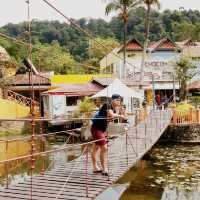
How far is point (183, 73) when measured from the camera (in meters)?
31.3

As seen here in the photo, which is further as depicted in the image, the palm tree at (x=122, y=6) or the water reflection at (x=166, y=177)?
the palm tree at (x=122, y=6)

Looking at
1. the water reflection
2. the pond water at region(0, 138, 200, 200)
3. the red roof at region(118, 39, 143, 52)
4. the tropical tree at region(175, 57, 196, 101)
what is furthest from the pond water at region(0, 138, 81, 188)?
the red roof at region(118, 39, 143, 52)

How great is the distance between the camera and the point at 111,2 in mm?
32094

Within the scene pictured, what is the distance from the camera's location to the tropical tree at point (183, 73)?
3094 centimetres

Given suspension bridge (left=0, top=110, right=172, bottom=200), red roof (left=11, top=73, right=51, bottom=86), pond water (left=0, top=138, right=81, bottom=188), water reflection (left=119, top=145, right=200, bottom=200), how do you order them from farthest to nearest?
red roof (left=11, top=73, right=51, bottom=86)
pond water (left=0, top=138, right=81, bottom=188)
water reflection (left=119, top=145, right=200, bottom=200)
suspension bridge (left=0, top=110, right=172, bottom=200)

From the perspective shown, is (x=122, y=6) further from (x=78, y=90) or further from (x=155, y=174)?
(x=155, y=174)

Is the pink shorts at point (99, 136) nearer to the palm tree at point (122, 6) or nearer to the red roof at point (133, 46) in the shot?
the palm tree at point (122, 6)

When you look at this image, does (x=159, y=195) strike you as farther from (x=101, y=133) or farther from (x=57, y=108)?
(x=57, y=108)

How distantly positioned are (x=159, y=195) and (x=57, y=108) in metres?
16.2

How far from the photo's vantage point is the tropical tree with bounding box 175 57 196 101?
30.9 metres

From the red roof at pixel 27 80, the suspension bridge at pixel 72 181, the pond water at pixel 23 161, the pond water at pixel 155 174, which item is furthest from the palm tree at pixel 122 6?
the suspension bridge at pixel 72 181

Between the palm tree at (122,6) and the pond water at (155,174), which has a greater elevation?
the palm tree at (122,6)

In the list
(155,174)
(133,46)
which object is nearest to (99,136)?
(155,174)

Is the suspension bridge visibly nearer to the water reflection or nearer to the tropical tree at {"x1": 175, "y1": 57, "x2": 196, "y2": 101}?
the water reflection
